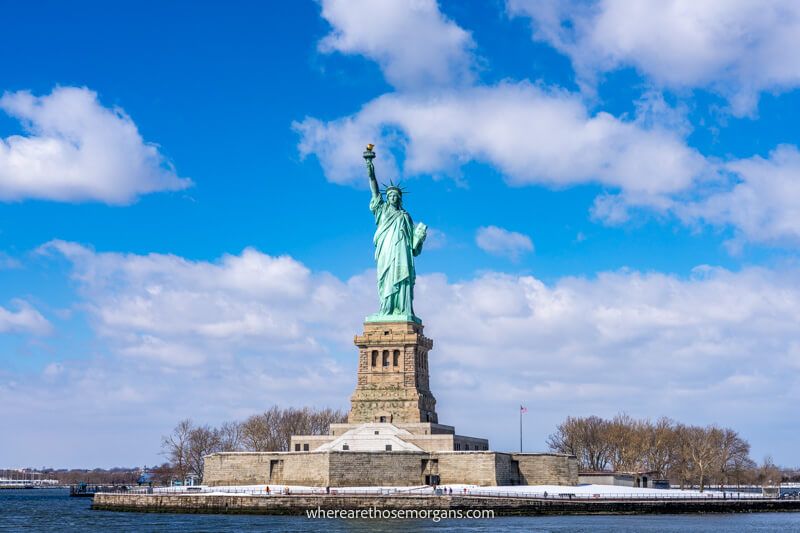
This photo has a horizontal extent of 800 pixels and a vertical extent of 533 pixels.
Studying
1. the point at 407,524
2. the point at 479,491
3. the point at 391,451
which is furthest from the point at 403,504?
the point at 391,451

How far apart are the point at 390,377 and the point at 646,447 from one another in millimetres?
30589

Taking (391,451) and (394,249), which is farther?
(394,249)

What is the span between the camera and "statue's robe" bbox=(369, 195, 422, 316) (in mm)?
66812

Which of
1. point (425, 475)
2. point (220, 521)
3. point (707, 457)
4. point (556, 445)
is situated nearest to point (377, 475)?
point (425, 475)

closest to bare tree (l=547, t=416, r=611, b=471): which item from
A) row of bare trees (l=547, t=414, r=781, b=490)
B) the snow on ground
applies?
row of bare trees (l=547, t=414, r=781, b=490)

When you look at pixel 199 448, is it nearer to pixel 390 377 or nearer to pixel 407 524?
pixel 390 377

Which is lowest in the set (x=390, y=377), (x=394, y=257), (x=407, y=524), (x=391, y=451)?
(x=407, y=524)

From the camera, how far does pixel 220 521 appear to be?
48281 mm

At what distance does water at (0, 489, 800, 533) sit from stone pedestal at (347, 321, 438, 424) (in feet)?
47.0

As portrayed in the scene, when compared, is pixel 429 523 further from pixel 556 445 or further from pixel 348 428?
pixel 556 445

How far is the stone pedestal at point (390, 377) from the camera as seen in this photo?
209 ft

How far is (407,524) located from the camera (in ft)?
149

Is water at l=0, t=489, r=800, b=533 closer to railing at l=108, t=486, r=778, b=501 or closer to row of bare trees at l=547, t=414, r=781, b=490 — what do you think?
railing at l=108, t=486, r=778, b=501

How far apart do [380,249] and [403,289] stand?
11.2 ft
